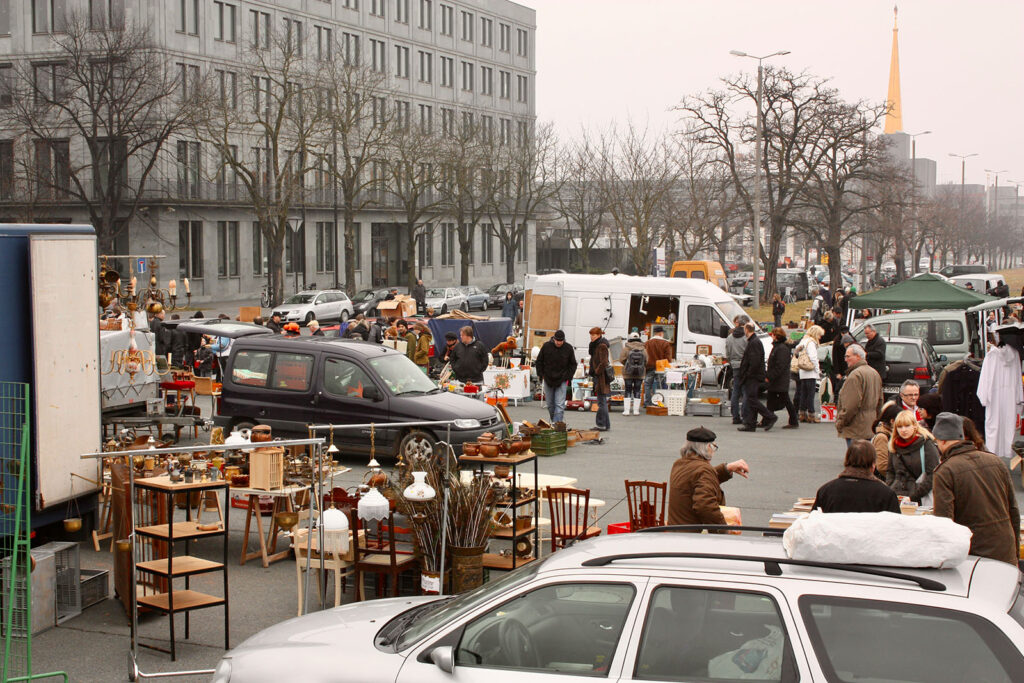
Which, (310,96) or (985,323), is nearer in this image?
(985,323)

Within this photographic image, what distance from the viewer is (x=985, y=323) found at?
23344mm

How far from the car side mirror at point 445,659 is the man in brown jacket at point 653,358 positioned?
16.3 meters

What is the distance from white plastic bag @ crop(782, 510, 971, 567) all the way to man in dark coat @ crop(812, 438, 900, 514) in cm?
273

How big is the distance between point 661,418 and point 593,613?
15.7 meters

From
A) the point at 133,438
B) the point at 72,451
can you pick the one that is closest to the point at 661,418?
the point at 133,438

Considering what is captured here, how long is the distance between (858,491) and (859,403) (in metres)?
6.67

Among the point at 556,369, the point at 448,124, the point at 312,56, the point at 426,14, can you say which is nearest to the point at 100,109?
the point at 312,56

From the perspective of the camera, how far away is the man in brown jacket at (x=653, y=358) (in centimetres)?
2097

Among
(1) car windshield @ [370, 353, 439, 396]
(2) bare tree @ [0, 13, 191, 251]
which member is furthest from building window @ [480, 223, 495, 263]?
(1) car windshield @ [370, 353, 439, 396]

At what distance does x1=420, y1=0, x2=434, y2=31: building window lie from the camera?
77.1 metres

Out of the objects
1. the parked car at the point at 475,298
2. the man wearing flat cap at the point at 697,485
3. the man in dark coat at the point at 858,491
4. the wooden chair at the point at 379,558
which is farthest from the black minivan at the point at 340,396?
the parked car at the point at 475,298

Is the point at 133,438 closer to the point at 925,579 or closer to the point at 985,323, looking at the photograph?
the point at 925,579

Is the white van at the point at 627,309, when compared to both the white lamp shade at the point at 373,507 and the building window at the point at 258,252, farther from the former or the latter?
the building window at the point at 258,252

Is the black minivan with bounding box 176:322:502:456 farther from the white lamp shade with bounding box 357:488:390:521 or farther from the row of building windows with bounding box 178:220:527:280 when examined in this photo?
the row of building windows with bounding box 178:220:527:280
